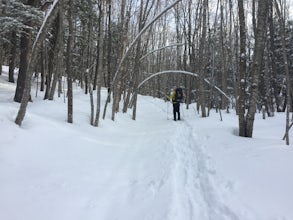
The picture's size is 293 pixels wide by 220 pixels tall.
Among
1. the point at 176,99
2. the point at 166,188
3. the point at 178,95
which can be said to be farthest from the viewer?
the point at 178,95

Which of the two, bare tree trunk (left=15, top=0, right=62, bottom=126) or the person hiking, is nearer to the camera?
bare tree trunk (left=15, top=0, right=62, bottom=126)

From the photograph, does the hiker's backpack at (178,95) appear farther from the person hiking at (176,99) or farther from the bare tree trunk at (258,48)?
the bare tree trunk at (258,48)

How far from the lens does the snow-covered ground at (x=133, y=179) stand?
12.9 ft

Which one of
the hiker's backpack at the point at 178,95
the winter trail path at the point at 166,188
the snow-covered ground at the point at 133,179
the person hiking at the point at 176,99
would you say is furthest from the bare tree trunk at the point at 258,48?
the hiker's backpack at the point at 178,95

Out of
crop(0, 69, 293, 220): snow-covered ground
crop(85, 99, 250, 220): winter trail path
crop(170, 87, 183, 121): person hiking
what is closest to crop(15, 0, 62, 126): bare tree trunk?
crop(0, 69, 293, 220): snow-covered ground

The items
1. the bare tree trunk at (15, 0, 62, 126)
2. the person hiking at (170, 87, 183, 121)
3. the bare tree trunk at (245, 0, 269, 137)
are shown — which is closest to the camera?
the bare tree trunk at (15, 0, 62, 126)

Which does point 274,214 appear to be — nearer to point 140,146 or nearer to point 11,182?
point 11,182

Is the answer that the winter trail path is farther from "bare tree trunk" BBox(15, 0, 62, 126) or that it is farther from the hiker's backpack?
the hiker's backpack

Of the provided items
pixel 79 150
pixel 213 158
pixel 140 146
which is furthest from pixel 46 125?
pixel 213 158

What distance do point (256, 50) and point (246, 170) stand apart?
13.7ft

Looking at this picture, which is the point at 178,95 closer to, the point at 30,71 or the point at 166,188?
the point at 30,71

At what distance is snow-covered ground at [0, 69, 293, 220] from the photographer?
393cm

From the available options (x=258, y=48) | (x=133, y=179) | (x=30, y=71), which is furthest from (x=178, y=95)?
(x=133, y=179)

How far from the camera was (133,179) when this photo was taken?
17.9 ft
